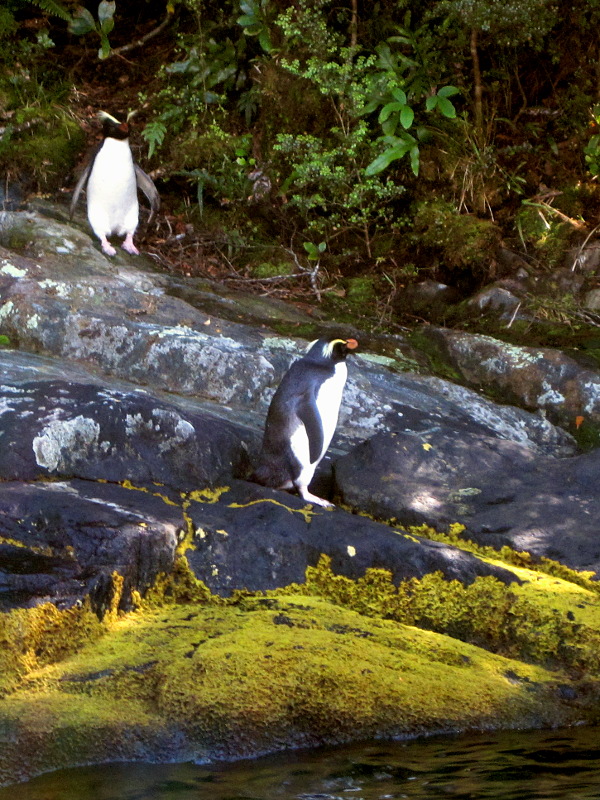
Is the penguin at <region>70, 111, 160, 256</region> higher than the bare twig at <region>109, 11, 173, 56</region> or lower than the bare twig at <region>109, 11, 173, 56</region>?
lower

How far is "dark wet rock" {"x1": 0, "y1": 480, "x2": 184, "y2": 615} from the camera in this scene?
11.6 feet

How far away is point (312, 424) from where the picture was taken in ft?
16.6

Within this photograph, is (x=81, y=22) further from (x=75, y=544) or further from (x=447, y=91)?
(x=75, y=544)

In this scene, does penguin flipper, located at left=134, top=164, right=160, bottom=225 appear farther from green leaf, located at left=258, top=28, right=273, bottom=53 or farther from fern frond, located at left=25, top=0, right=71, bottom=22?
fern frond, located at left=25, top=0, right=71, bottom=22

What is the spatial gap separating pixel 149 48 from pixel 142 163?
2.57 m

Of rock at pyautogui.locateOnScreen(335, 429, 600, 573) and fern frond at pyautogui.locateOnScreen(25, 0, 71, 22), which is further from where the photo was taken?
fern frond at pyautogui.locateOnScreen(25, 0, 71, 22)

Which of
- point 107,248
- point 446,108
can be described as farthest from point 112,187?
point 446,108

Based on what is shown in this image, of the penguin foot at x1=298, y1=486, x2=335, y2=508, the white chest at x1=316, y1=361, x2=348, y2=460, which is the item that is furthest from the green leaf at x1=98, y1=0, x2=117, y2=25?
the penguin foot at x1=298, y1=486, x2=335, y2=508

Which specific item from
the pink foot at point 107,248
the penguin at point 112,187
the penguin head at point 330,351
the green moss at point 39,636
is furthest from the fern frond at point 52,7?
the green moss at point 39,636

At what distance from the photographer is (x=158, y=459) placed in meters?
Result: 4.75

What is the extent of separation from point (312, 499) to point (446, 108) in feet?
20.2

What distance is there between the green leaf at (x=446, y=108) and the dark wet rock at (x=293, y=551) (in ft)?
21.1

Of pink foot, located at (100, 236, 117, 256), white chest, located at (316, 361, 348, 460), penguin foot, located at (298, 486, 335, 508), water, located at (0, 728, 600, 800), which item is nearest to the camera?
water, located at (0, 728, 600, 800)

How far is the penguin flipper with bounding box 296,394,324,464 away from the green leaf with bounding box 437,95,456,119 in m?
A: 5.59
